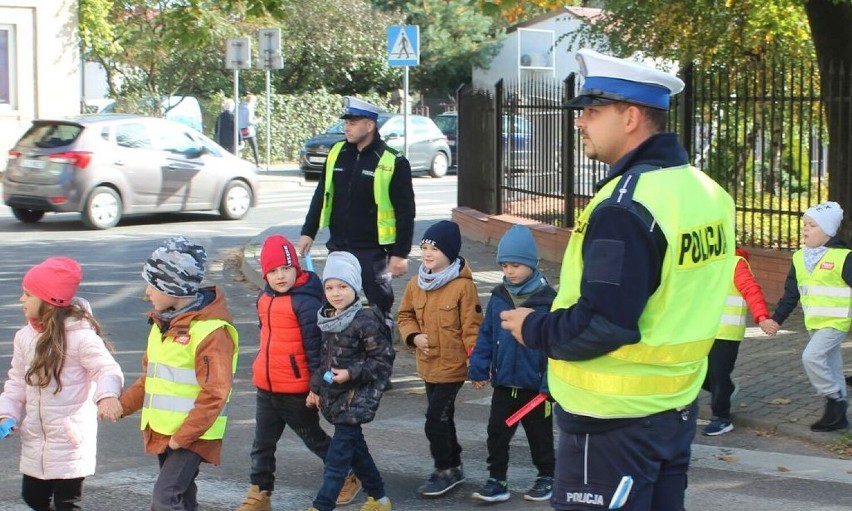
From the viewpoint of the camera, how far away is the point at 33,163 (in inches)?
672

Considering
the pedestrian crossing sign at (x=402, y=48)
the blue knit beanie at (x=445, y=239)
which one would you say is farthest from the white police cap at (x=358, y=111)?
the pedestrian crossing sign at (x=402, y=48)

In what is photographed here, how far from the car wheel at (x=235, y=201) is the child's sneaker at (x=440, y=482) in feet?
44.3

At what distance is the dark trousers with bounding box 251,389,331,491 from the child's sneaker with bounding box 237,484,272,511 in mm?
23

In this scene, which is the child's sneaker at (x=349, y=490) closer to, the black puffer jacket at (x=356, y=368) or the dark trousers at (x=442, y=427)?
the dark trousers at (x=442, y=427)

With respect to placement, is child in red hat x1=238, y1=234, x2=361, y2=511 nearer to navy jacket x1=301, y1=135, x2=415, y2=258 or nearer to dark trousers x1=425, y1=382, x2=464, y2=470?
dark trousers x1=425, y1=382, x2=464, y2=470

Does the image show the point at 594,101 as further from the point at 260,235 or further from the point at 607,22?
the point at 607,22

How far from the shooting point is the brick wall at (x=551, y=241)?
38.1ft

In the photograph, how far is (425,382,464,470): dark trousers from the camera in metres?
6.24

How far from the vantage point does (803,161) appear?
13.1 metres

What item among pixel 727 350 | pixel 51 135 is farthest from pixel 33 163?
A: pixel 727 350

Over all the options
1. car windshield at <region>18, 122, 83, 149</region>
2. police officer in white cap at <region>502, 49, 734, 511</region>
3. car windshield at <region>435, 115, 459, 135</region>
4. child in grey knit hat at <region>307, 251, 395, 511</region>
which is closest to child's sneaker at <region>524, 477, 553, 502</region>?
child in grey knit hat at <region>307, 251, 395, 511</region>

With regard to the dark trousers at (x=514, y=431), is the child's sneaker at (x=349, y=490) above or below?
below

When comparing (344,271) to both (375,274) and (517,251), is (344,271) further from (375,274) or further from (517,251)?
(375,274)

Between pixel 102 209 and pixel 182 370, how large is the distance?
43.1 ft
